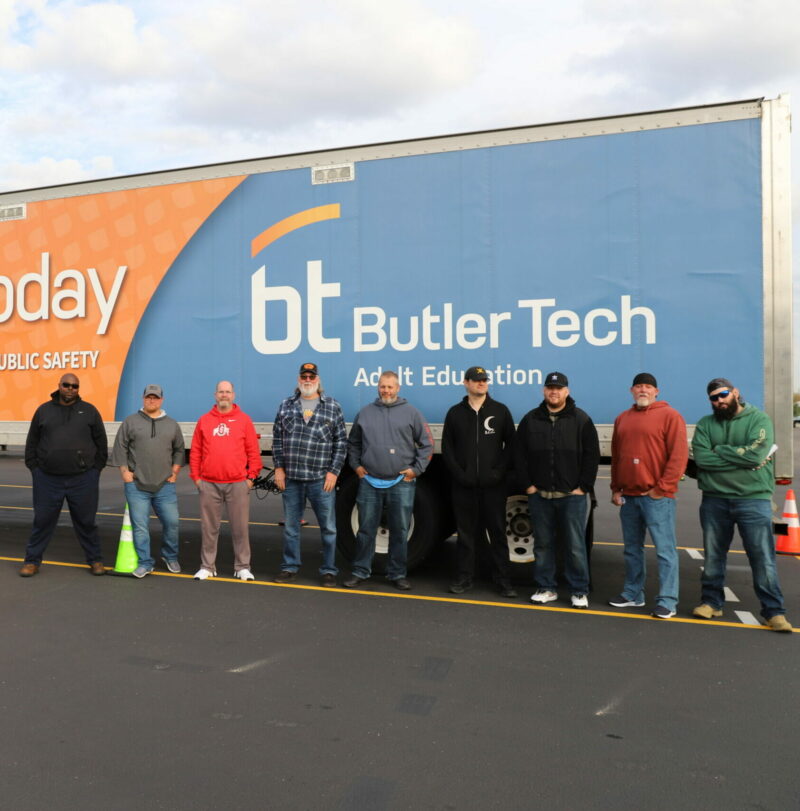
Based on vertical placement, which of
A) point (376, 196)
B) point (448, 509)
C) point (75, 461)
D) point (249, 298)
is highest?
point (376, 196)

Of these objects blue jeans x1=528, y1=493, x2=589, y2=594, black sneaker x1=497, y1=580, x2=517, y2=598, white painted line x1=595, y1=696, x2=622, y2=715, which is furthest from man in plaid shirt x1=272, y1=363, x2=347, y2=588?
white painted line x1=595, y1=696, x2=622, y2=715

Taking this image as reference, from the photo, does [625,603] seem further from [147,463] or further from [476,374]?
[147,463]

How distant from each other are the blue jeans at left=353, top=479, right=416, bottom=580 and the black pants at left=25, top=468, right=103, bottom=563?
99.3 inches

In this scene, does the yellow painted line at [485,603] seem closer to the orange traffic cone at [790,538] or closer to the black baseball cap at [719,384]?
the black baseball cap at [719,384]

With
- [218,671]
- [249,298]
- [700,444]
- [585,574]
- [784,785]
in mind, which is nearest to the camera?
[784,785]

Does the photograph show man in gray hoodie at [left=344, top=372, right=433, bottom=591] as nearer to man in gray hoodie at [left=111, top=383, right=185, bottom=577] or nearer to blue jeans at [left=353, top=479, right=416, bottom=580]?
blue jeans at [left=353, top=479, right=416, bottom=580]

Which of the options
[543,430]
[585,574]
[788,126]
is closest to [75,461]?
[543,430]

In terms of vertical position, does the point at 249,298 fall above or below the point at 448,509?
above

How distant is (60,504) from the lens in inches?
258

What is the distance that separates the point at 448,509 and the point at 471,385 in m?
1.36

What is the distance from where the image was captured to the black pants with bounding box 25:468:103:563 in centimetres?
650

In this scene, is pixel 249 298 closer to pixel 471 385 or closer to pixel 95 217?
pixel 95 217

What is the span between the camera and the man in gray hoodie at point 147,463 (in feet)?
21.3

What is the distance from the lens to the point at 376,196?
6.36 m
